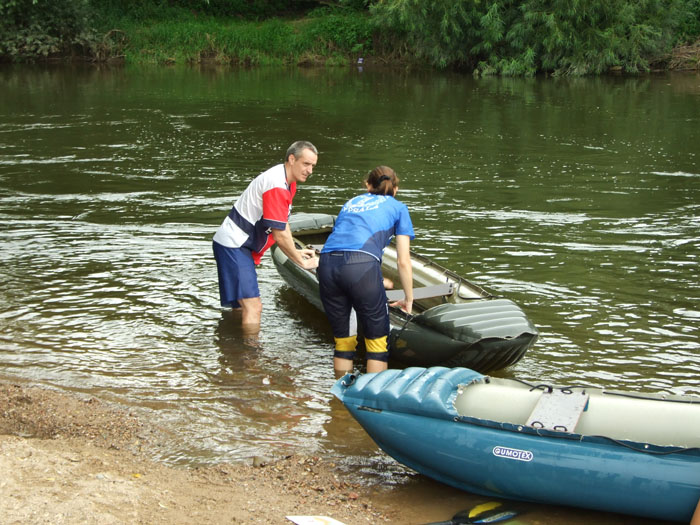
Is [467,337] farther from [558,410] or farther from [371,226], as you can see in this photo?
[558,410]

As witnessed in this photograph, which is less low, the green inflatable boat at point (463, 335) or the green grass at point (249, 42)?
the green grass at point (249, 42)

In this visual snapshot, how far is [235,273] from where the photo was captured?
22.1 feet

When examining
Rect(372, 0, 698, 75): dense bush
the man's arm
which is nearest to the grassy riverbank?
Rect(372, 0, 698, 75): dense bush

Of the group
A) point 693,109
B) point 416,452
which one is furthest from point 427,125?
point 416,452

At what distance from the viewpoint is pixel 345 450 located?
208 inches

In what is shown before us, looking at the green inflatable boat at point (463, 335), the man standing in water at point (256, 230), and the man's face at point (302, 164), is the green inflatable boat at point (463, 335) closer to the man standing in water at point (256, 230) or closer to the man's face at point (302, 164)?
the man standing in water at point (256, 230)

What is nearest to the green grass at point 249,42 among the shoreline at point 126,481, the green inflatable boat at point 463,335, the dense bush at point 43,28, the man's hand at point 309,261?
the dense bush at point 43,28

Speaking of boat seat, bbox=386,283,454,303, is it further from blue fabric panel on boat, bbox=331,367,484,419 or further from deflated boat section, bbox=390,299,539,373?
blue fabric panel on boat, bbox=331,367,484,419

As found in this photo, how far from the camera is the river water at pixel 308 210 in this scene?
20.1 feet

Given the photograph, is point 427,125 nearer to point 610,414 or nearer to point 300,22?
point 610,414

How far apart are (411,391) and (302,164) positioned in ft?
7.28

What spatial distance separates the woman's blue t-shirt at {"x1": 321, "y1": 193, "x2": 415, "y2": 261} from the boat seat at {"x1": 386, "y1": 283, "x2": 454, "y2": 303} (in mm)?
1023

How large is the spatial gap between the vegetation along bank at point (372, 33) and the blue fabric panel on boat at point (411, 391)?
78.2 ft

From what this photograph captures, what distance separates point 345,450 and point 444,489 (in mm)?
749
